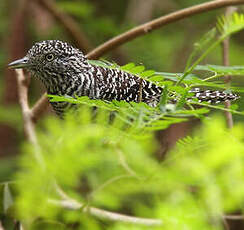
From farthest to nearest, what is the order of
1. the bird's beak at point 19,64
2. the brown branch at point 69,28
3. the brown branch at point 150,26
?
the brown branch at point 69,28
the brown branch at point 150,26
the bird's beak at point 19,64

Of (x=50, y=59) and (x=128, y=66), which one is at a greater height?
(x=50, y=59)

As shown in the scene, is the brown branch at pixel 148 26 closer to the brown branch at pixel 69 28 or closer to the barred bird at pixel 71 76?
the barred bird at pixel 71 76

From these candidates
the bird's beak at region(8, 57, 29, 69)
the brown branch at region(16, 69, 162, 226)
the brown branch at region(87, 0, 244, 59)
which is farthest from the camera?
the brown branch at region(87, 0, 244, 59)

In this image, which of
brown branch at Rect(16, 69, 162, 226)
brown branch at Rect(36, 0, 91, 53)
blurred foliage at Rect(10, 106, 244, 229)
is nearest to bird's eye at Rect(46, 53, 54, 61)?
brown branch at Rect(16, 69, 162, 226)

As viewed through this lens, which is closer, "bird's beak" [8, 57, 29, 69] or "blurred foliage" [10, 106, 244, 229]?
"blurred foliage" [10, 106, 244, 229]

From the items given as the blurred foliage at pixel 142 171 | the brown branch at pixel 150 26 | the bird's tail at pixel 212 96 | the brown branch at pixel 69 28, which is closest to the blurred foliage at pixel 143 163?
the blurred foliage at pixel 142 171

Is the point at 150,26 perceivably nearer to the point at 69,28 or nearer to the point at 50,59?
the point at 50,59

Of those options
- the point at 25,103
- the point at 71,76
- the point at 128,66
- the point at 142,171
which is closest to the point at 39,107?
the point at 25,103

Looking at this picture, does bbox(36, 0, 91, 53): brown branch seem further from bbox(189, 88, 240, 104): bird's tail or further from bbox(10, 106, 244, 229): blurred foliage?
bbox(10, 106, 244, 229): blurred foliage

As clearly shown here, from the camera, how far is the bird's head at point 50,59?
7.22ft

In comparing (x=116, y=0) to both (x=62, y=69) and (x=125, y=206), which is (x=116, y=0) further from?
(x=62, y=69)

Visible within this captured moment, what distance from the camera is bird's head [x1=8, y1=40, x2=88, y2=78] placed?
2.20 m

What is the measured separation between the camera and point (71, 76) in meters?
2.39

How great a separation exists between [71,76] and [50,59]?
5.5 inches
